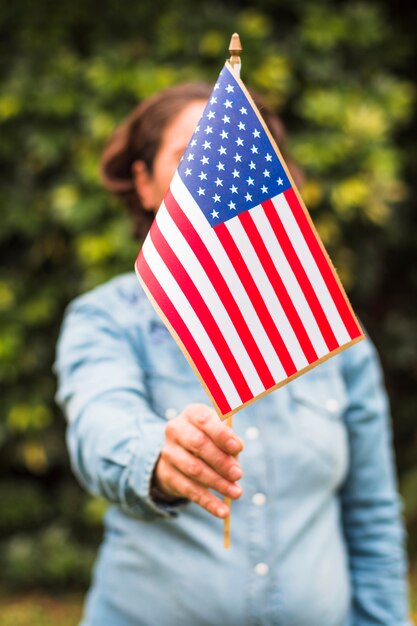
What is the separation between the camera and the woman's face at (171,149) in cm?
169

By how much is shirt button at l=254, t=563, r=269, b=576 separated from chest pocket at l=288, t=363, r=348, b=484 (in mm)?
240

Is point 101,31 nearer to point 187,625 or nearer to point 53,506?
point 53,506

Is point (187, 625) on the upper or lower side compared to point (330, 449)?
lower

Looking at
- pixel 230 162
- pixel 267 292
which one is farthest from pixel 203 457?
pixel 230 162

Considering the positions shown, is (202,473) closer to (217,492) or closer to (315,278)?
(217,492)

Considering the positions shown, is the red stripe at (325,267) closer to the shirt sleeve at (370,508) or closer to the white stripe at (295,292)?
the white stripe at (295,292)

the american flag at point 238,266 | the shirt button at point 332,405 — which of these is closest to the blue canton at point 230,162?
the american flag at point 238,266

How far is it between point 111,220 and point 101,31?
0.84m

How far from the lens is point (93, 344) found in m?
1.56

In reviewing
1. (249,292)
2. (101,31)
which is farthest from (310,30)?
→ (249,292)

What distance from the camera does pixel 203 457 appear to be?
44.0 inches

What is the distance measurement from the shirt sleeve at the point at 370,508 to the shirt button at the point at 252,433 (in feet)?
0.93

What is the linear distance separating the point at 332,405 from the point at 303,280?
0.49 metres

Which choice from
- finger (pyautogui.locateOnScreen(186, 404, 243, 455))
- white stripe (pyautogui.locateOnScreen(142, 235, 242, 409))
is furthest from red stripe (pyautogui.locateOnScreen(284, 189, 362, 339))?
finger (pyautogui.locateOnScreen(186, 404, 243, 455))
